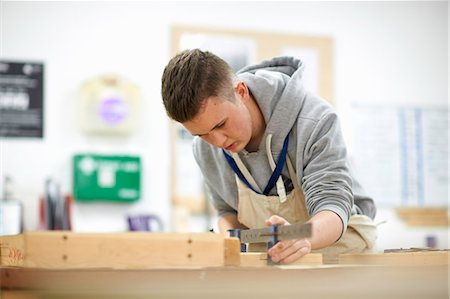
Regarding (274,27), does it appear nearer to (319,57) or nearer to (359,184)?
(319,57)

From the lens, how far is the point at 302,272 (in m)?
1.08

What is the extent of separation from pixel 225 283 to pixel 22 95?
2.69m

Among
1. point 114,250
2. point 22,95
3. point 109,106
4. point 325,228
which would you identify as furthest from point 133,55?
point 114,250

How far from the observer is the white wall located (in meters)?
3.47

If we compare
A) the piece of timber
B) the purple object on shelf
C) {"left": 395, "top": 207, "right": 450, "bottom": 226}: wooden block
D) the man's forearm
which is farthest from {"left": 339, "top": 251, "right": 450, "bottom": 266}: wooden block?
{"left": 395, "top": 207, "right": 450, "bottom": 226}: wooden block

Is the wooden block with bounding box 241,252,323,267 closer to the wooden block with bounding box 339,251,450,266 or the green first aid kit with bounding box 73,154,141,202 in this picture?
the wooden block with bounding box 339,251,450,266

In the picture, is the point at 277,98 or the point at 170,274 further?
the point at 277,98

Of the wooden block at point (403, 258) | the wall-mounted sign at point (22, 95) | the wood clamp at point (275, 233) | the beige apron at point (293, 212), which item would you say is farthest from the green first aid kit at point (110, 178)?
the wooden block at point (403, 258)

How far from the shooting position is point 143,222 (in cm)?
344

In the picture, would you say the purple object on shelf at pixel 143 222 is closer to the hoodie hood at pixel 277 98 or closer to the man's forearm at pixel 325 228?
the hoodie hood at pixel 277 98

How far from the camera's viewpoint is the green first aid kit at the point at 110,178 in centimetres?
346

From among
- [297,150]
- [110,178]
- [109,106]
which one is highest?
[109,106]

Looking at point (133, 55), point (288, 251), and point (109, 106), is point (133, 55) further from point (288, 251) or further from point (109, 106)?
point (288, 251)

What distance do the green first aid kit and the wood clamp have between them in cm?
207
